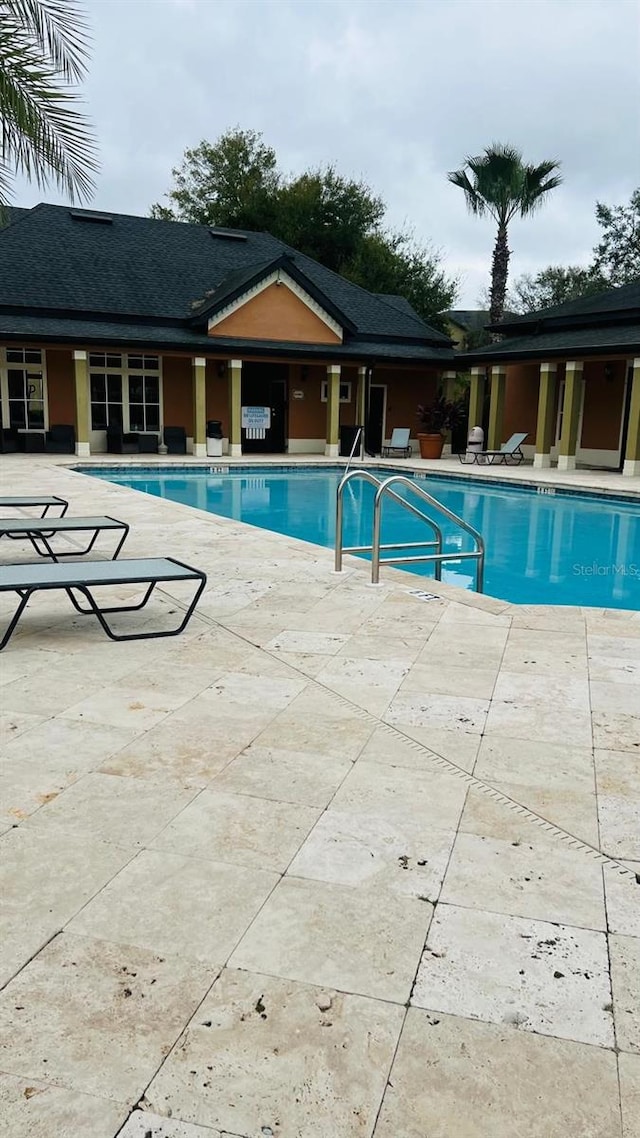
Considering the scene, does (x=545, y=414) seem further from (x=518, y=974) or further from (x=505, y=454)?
(x=518, y=974)

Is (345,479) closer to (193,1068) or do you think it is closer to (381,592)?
(381,592)

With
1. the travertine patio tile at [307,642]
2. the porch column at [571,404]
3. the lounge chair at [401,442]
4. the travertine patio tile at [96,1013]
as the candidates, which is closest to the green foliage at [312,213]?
the lounge chair at [401,442]

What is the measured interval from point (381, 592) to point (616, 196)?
38.0 meters

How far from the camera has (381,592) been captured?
6.93m

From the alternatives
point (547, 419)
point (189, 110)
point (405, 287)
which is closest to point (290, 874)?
point (547, 419)

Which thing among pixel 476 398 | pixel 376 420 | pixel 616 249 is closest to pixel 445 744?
pixel 476 398

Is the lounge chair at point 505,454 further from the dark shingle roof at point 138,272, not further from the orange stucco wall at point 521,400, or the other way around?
the dark shingle roof at point 138,272

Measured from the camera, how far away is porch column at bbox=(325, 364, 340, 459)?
23.7 metres

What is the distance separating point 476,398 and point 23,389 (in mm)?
12573

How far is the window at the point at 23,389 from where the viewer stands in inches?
841

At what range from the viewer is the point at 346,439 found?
24797 millimetres

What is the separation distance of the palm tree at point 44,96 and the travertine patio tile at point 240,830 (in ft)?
21.8

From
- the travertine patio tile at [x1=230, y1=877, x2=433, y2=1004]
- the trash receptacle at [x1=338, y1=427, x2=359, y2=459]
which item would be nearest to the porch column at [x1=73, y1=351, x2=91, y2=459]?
the trash receptacle at [x1=338, y1=427, x2=359, y2=459]

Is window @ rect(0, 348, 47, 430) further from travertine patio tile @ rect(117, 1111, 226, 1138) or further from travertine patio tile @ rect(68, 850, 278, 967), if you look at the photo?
travertine patio tile @ rect(117, 1111, 226, 1138)
